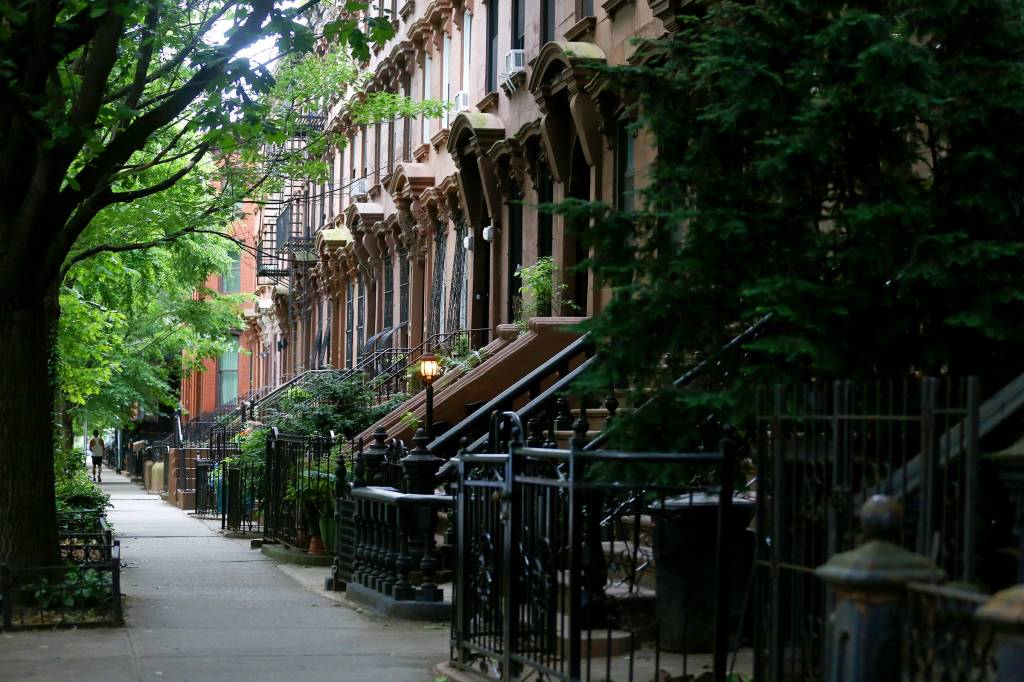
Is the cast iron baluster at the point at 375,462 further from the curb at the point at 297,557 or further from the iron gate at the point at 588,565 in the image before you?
the iron gate at the point at 588,565

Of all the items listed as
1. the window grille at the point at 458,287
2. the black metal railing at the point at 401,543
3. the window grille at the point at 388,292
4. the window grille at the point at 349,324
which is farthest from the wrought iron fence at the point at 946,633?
the window grille at the point at 349,324

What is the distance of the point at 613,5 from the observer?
62.1 feet

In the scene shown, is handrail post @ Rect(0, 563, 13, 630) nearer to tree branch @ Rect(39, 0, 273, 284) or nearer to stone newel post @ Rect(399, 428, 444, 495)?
tree branch @ Rect(39, 0, 273, 284)

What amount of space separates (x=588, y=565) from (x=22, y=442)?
19.9ft

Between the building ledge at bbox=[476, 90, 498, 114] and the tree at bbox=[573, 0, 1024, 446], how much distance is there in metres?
15.9

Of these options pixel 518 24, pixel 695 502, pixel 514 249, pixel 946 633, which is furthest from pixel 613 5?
pixel 946 633

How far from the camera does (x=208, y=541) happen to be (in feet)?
74.0

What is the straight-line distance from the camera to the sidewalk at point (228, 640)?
10.0 m

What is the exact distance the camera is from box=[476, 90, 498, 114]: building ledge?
24422mm

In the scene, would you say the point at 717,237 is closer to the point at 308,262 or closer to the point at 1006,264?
the point at 1006,264

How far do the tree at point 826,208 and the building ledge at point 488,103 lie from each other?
52.3ft

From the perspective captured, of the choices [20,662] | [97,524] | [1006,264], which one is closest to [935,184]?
[1006,264]

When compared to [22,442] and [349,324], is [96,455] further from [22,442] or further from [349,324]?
[22,442]

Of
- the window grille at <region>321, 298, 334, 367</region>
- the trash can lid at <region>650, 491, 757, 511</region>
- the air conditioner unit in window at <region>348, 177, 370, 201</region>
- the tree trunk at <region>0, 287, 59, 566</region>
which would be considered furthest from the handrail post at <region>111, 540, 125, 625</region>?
the window grille at <region>321, 298, 334, 367</region>
